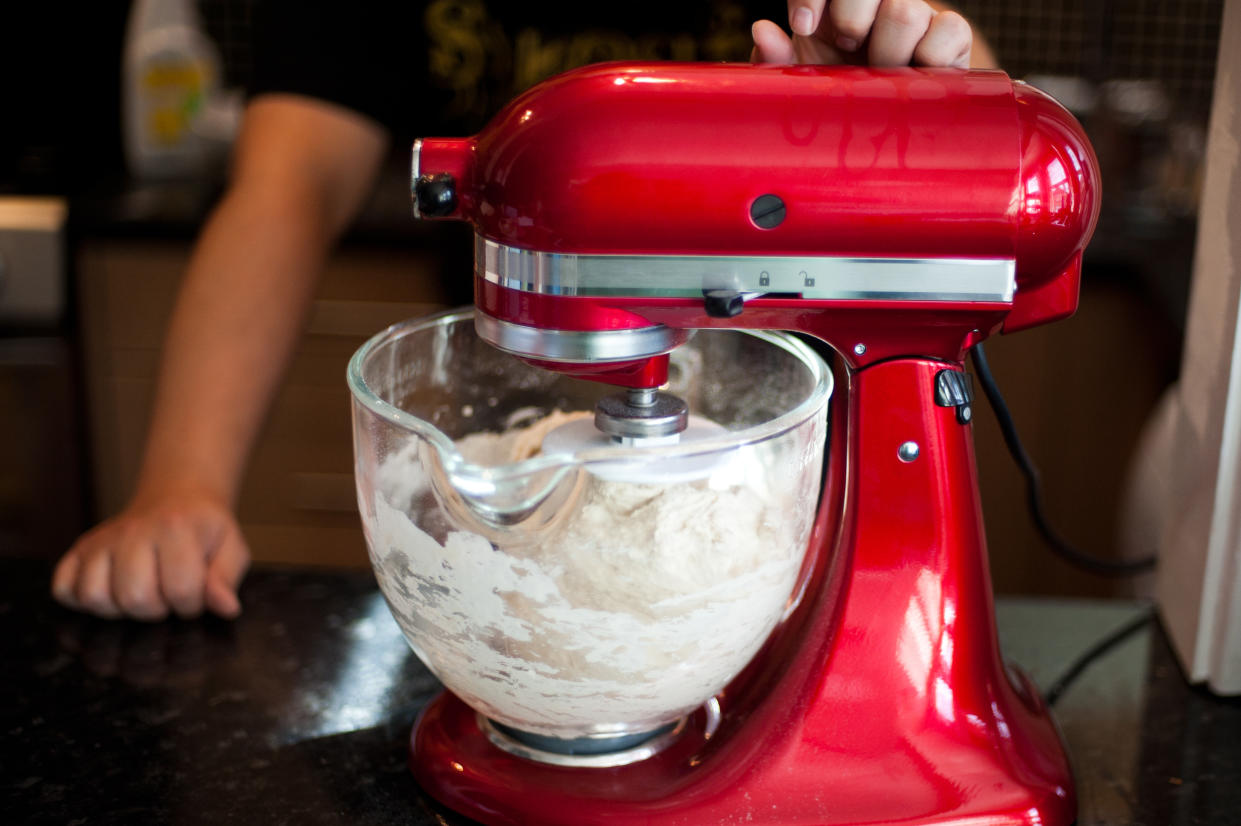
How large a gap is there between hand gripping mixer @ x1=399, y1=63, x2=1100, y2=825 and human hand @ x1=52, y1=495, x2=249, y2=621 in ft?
0.78

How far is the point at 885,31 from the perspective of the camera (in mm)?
585

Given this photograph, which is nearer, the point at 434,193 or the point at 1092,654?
the point at 434,193

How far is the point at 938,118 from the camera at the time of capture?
52 centimetres

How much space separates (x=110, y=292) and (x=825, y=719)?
1.68 meters

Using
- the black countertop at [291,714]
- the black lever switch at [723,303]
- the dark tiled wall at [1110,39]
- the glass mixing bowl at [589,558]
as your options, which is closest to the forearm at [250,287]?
the black countertop at [291,714]

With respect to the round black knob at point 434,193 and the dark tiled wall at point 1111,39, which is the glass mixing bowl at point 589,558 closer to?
the round black knob at point 434,193

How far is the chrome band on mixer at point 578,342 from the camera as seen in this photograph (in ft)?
1.76

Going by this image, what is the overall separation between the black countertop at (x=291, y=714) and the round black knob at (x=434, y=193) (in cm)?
29

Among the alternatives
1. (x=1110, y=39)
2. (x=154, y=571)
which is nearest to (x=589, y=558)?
(x=154, y=571)

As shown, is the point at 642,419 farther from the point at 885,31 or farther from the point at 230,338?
the point at 230,338

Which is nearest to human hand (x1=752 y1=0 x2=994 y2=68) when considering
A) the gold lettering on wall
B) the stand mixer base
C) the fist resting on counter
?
the fist resting on counter

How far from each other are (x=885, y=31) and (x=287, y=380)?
1526 millimetres

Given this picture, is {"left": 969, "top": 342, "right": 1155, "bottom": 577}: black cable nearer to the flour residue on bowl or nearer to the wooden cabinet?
the flour residue on bowl

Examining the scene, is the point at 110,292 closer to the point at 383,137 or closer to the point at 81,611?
the point at 383,137
